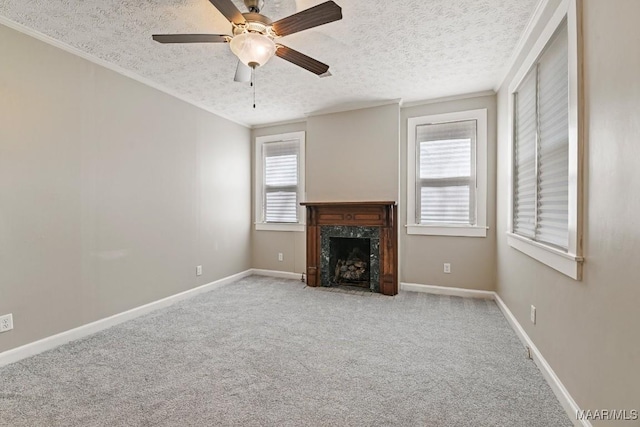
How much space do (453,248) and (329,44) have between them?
2.93 m

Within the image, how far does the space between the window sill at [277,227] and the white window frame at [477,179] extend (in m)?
1.76

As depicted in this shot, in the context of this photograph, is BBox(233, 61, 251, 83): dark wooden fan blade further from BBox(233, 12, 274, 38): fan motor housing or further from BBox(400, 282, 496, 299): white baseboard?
BBox(400, 282, 496, 299): white baseboard

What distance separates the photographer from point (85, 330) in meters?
2.79

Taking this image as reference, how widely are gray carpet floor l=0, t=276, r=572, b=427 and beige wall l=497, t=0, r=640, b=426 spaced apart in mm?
454

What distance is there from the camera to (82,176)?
9.11 ft

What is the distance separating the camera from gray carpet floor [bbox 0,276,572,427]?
66.6 inches

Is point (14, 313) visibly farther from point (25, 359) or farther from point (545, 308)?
point (545, 308)

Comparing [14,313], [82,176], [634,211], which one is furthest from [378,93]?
[14,313]

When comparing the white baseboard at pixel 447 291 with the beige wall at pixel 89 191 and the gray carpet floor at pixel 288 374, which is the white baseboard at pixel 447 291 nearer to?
the gray carpet floor at pixel 288 374

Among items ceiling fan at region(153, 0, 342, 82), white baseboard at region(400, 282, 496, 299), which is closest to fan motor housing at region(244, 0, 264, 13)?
ceiling fan at region(153, 0, 342, 82)

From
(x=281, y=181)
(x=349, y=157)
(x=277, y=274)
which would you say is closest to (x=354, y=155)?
(x=349, y=157)

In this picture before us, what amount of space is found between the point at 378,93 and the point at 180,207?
294 cm

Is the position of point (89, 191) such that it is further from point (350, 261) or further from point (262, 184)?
point (350, 261)

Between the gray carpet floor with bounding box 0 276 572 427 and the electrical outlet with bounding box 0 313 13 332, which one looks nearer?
the gray carpet floor with bounding box 0 276 572 427
